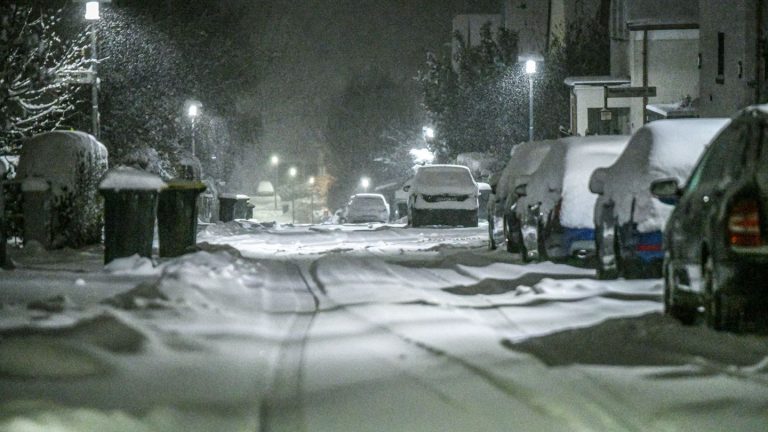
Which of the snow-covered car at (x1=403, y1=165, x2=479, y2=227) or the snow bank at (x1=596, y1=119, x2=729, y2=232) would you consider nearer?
the snow bank at (x1=596, y1=119, x2=729, y2=232)

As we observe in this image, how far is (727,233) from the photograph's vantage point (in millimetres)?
8758

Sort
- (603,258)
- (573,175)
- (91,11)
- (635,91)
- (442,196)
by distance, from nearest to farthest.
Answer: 1. (603,258)
2. (573,175)
3. (91,11)
4. (442,196)
5. (635,91)

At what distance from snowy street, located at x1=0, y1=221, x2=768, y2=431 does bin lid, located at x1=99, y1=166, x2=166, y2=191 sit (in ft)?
7.23

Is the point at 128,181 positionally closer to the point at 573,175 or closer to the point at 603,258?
the point at 573,175

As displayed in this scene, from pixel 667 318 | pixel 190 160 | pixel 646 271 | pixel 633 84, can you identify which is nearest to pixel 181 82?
pixel 190 160

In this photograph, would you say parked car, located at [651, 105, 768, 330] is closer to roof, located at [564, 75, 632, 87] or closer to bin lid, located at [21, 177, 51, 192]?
bin lid, located at [21, 177, 51, 192]

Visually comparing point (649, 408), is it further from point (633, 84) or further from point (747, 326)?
point (633, 84)

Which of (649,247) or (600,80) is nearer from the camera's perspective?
(649,247)

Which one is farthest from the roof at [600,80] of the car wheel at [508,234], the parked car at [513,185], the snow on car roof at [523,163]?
the car wheel at [508,234]

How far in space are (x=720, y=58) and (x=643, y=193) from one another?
1921 centimetres

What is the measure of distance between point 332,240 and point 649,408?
21749 millimetres

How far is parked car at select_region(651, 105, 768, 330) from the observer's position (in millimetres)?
8609

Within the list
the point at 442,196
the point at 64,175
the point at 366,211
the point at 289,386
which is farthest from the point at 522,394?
the point at 366,211

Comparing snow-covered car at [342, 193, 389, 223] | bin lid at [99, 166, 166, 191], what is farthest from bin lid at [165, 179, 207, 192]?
snow-covered car at [342, 193, 389, 223]
